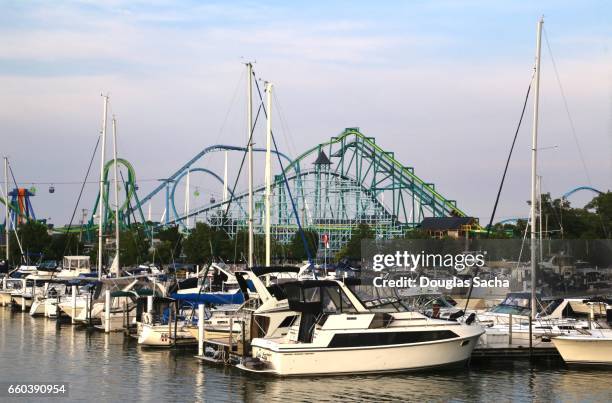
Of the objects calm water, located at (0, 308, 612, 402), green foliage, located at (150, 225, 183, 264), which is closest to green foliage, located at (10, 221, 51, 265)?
green foliage, located at (150, 225, 183, 264)

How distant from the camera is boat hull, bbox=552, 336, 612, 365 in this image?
93.8ft

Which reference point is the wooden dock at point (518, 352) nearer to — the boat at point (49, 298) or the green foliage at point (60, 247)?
the boat at point (49, 298)

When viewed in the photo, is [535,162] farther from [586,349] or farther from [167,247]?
[167,247]

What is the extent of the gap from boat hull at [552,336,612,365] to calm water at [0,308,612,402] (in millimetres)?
345

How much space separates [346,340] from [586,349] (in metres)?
7.43

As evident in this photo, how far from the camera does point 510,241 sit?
2729 inches

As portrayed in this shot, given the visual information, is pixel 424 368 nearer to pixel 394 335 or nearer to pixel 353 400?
pixel 394 335

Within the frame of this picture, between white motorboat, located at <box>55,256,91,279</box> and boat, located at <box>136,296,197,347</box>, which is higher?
white motorboat, located at <box>55,256,91,279</box>

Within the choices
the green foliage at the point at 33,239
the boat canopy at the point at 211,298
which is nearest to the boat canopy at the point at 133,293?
the boat canopy at the point at 211,298

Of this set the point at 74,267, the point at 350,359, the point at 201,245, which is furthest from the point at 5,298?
the point at 350,359

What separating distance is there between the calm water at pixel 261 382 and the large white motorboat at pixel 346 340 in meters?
0.35

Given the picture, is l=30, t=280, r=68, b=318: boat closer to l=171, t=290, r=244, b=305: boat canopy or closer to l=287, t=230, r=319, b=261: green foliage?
l=171, t=290, r=244, b=305: boat canopy

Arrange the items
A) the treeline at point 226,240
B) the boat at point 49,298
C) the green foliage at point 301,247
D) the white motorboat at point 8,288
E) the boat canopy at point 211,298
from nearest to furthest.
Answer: the boat canopy at point 211,298
the boat at point 49,298
the white motorboat at point 8,288
the treeline at point 226,240
the green foliage at point 301,247

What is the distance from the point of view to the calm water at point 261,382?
83.7 feet
